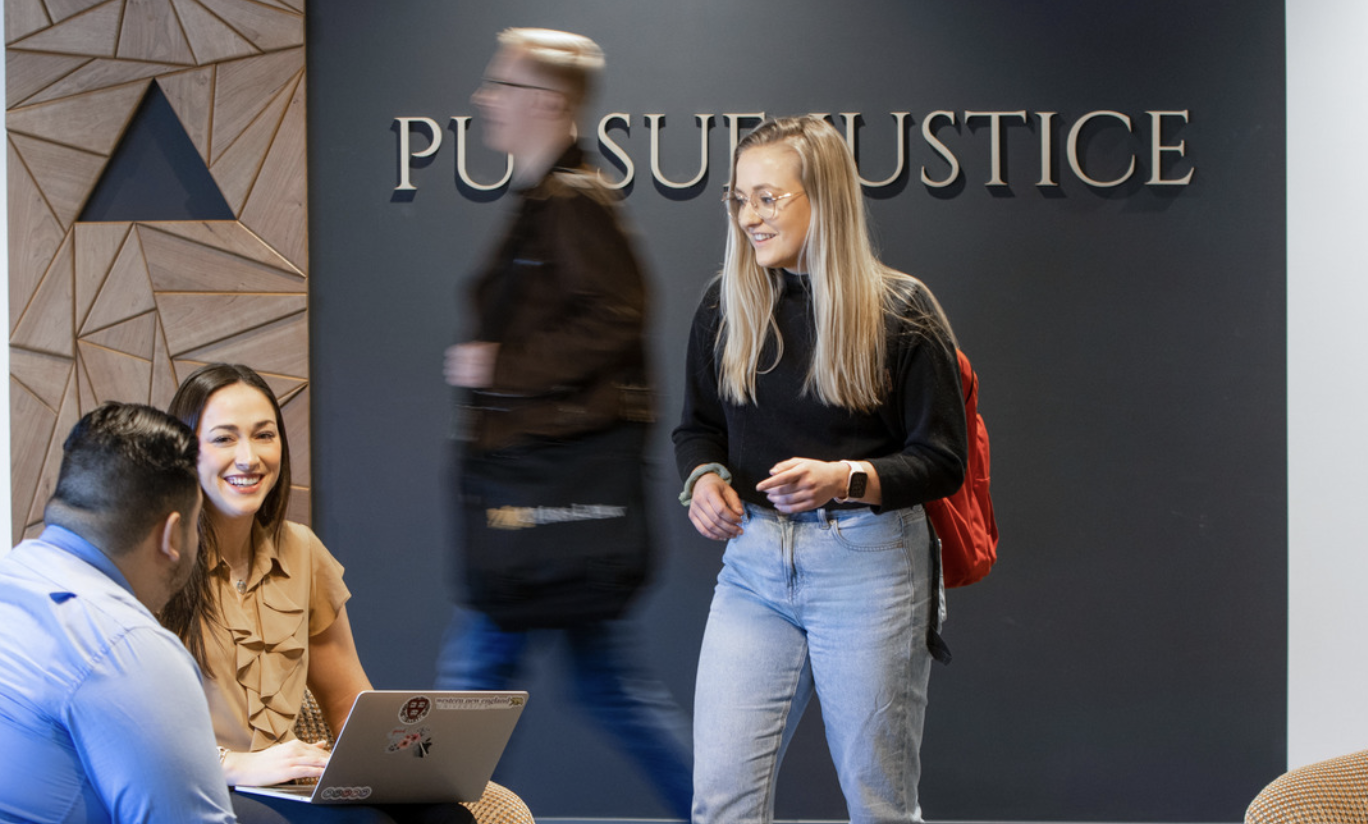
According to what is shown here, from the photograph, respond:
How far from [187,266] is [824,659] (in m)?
2.32

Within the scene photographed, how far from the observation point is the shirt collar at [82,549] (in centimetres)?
140

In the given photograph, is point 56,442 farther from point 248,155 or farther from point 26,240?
point 248,155

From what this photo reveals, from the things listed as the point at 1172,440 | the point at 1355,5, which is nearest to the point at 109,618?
the point at 1172,440

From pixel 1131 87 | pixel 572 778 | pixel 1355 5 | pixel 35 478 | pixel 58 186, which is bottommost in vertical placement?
pixel 572 778

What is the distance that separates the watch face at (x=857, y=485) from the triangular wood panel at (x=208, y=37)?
2.35 meters

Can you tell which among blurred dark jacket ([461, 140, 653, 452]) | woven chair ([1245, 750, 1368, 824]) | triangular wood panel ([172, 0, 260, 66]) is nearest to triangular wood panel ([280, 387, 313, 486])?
triangular wood panel ([172, 0, 260, 66])

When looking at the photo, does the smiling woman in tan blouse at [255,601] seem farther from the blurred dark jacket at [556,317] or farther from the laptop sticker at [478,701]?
the blurred dark jacket at [556,317]

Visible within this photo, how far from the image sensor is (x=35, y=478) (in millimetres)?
3492

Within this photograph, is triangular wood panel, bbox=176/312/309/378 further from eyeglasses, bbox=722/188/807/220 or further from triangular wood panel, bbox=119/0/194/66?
eyeglasses, bbox=722/188/807/220

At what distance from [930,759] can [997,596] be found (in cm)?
52

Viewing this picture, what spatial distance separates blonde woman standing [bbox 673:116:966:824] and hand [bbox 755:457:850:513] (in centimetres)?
1

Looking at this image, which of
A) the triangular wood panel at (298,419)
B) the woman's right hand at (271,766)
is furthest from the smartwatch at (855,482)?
the triangular wood panel at (298,419)

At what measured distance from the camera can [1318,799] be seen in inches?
79.8

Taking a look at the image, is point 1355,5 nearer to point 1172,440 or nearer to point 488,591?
point 1172,440
